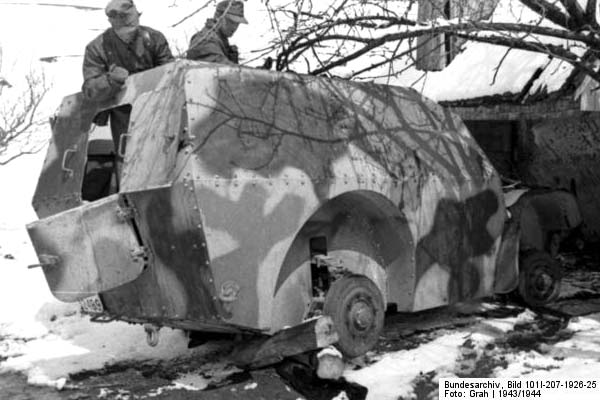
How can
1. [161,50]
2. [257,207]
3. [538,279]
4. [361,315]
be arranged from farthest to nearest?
[538,279]
[161,50]
[361,315]
[257,207]

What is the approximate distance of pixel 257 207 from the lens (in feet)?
16.9

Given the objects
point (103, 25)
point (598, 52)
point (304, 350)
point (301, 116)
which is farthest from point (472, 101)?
point (103, 25)

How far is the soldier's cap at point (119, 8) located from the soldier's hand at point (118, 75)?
0.57 meters

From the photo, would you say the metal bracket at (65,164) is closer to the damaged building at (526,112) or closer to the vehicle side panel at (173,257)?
the vehicle side panel at (173,257)

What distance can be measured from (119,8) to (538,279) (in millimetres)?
4567

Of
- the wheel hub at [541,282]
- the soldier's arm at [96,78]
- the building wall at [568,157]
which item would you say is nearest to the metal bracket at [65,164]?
the soldier's arm at [96,78]

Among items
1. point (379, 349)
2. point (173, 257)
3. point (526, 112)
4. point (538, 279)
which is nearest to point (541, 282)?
point (538, 279)

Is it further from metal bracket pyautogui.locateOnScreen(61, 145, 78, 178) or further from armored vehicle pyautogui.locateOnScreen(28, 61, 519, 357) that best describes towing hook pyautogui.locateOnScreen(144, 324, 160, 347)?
metal bracket pyautogui.locateOnScreen(61, 145, 78, 178)

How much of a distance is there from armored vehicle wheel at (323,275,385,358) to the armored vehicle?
1 centimetres

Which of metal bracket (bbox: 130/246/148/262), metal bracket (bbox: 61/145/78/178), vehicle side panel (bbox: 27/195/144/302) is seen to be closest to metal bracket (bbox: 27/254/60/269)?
vehicle side panel (bbox: 27/195/144/302)

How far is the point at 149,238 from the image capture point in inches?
207

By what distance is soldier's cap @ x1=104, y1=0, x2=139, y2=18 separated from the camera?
612cm

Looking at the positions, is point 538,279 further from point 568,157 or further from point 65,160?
point 65,160

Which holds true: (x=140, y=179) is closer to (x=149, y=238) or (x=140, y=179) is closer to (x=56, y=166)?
(x=149, y=238)
